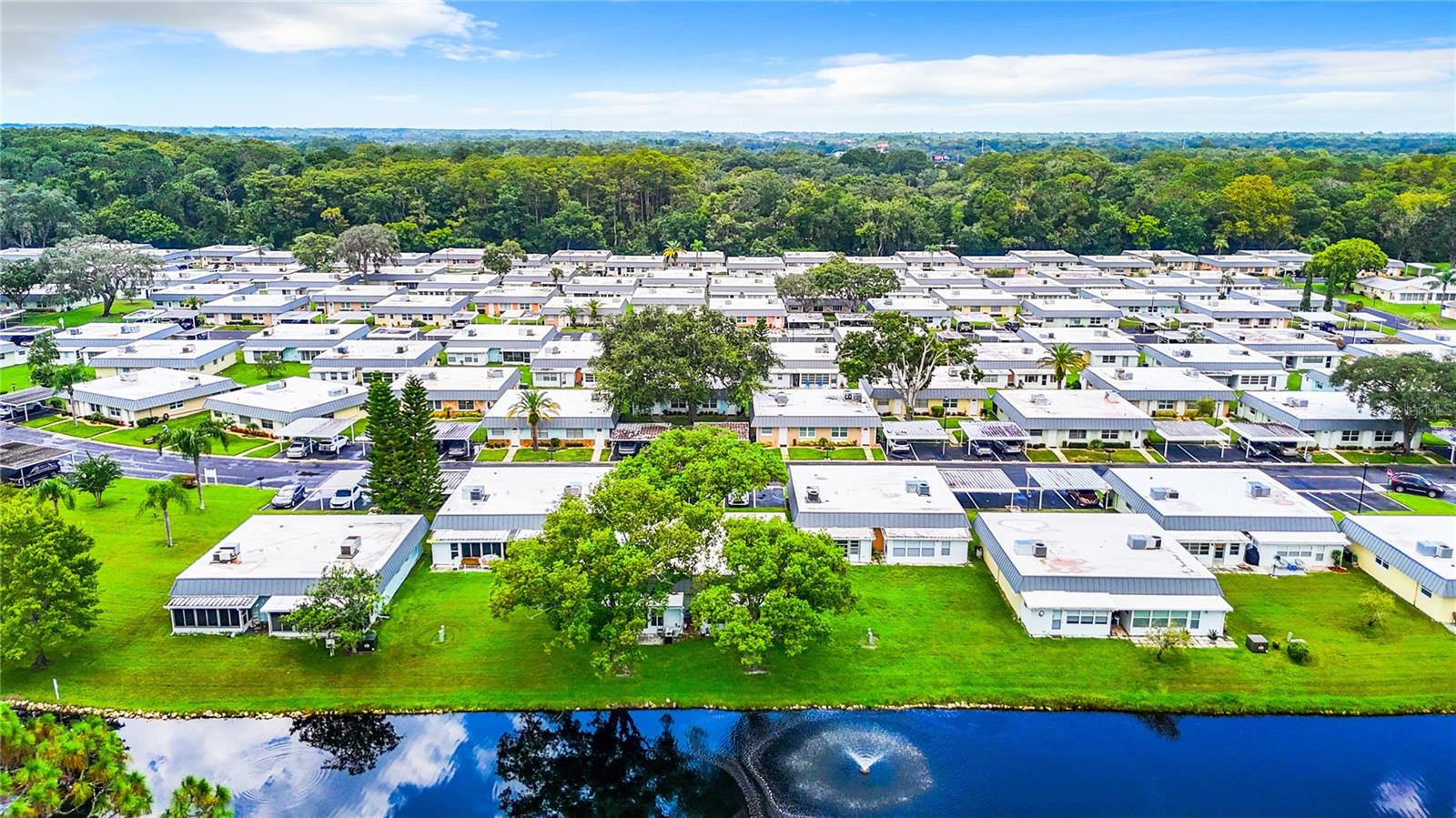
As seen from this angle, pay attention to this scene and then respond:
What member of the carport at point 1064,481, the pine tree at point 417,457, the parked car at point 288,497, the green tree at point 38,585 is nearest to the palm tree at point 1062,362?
the carport at point 1064,481

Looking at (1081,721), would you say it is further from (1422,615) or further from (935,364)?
(935,364)

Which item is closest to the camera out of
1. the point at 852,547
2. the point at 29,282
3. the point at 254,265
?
the point at 852,547

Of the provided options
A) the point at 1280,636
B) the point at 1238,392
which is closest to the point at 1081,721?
the point at 1280,636

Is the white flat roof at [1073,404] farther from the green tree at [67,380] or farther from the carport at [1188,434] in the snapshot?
the green tree at [67,380]

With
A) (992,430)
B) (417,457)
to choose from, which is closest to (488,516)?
(417,457)

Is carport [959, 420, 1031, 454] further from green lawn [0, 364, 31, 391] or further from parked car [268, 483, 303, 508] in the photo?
green lawn [0, 364, 31, 391]

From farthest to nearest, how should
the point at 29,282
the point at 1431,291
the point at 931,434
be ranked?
1. the point at 1431,291
2. the point at 29,282
3. the point at 931,434
